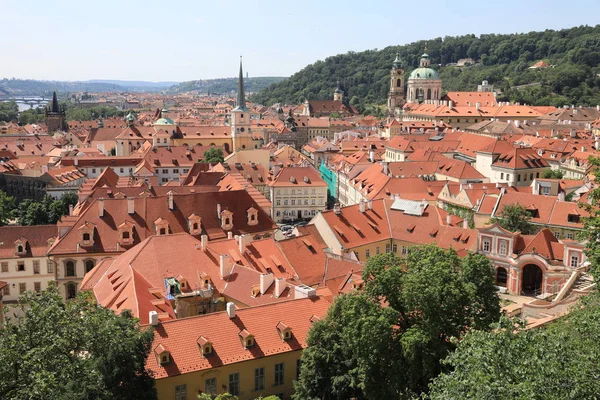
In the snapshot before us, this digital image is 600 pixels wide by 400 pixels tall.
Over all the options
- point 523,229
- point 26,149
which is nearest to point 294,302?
point 523,229

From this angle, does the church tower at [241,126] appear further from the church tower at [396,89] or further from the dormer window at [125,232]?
the church tower at [396,89]

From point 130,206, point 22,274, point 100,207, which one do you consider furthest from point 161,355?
point 22,274

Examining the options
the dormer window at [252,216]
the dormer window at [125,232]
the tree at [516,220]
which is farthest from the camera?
the dormer window at [252,216]

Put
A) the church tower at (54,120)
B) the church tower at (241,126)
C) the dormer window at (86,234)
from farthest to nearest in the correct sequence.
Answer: the church tower at (54,120), the church tower at (241,126), the dormer window at (86,234)

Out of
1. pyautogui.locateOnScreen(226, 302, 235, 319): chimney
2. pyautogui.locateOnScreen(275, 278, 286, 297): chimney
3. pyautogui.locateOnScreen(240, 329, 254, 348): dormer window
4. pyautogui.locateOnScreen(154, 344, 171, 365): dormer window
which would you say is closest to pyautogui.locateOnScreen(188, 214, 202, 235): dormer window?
pyautogui.locateOnScreen(275, 278, 286, 297): chimney

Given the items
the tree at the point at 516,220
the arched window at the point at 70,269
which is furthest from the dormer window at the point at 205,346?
the tree at the point at 516,220

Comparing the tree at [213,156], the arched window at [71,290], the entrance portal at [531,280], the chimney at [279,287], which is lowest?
the arched window at [71,290]

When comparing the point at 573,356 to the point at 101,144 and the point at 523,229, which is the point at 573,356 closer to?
the point at 523,229
